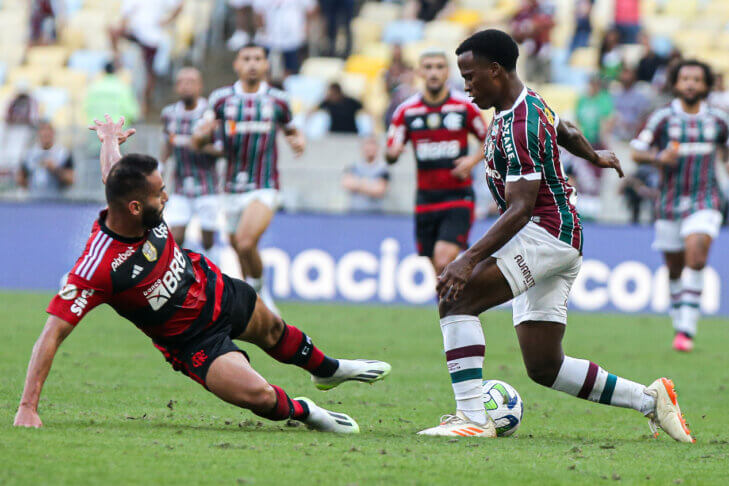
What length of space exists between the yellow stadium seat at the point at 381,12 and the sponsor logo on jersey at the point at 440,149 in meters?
12.5

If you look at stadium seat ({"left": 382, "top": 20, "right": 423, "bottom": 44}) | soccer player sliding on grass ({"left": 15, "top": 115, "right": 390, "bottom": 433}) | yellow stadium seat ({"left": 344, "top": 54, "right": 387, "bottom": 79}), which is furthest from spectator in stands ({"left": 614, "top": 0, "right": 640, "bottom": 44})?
soccer player sliding on grass ({"left": 15, "top": 115, "right": 390, "bottom": 433})

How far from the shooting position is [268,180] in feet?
40.3

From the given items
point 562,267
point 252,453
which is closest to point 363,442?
point 252,453

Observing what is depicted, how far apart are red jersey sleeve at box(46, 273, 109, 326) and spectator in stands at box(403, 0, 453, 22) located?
17.9 meters

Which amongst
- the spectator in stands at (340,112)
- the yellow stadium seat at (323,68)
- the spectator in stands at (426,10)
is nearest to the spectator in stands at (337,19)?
the yellow stadium seat at (323,68)

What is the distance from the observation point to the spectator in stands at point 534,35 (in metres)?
20.8

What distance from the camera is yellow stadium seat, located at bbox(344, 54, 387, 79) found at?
21688 mm

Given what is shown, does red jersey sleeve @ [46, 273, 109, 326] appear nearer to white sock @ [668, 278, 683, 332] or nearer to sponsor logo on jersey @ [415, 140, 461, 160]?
sponsor logo on jersey @ [415, 140, 461, 160]

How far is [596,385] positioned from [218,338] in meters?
1.97

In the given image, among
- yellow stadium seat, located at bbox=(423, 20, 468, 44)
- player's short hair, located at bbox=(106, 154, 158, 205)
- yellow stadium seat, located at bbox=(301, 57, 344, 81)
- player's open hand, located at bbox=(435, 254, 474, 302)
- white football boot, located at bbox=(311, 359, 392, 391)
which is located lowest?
white football boot, located at bbox=(311, 359, 392, 391)

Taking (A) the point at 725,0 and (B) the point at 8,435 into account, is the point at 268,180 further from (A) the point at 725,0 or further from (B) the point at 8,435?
(A) the point at 725,0

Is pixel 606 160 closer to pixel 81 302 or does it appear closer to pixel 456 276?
pixel 456 276

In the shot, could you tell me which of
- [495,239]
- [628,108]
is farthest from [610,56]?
[495,239]

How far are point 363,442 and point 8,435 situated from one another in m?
1.63
